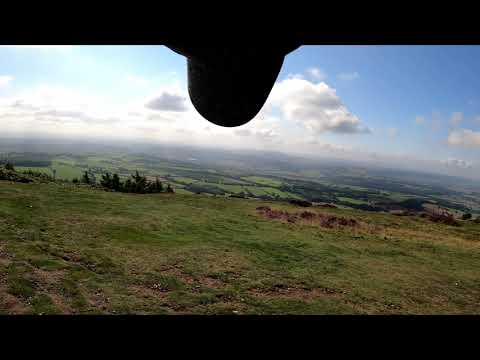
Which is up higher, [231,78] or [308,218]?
[231,78]

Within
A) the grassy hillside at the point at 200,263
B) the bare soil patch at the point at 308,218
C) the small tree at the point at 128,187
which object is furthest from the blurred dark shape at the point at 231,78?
the small tree at the point at 128,187

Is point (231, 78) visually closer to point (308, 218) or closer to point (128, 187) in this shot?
point (308, 218)

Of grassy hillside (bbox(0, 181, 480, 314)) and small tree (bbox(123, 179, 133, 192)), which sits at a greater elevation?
small tree (bbox(123, 179, 133, 192))

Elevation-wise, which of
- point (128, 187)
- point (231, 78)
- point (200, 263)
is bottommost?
point (200, 263)

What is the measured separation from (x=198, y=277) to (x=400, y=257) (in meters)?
10.1

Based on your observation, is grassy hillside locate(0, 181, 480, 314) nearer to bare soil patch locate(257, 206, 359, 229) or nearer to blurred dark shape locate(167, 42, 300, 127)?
bare soil patch locate(257, 206, 359, 229)

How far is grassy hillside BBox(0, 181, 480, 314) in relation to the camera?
21.9ft

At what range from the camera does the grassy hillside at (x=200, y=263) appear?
6.68 metres

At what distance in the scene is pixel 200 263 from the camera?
30.3 ft

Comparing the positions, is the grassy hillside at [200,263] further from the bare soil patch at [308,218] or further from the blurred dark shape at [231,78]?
the blurred dark shape at [231,78]

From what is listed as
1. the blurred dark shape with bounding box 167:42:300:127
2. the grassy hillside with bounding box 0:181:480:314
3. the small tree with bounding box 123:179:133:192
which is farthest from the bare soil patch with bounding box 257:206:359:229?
the blurred dark shape with bounding box 167:42:300:127

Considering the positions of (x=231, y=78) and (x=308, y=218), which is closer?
(x=231, y=78)

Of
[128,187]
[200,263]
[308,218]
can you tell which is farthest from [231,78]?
[128,187]
